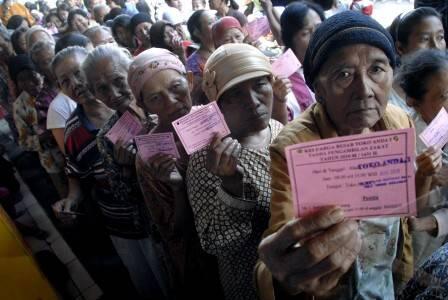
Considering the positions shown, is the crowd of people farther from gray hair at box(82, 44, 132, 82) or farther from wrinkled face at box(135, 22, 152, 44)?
wrinkled face at box(135, 22, 152, 44)

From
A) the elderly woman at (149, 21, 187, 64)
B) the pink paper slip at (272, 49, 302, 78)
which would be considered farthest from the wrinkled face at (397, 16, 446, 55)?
the elderly woman at (149, 21, 187, 64)

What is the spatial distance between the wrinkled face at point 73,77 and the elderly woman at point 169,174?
2.14 feet

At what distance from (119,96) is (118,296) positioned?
180 centimetres

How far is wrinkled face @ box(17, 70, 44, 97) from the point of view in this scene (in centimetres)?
378

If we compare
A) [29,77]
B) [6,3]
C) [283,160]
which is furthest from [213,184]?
[6,3]

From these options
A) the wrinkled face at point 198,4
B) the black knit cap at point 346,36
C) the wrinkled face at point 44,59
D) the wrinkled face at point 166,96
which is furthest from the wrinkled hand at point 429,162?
the wrinkled face at point 198,4

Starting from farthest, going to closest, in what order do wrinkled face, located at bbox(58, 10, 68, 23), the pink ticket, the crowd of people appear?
wrinkled face, located at bbox(58, 10, 68, 23)
the pink ticket
the crowd of people

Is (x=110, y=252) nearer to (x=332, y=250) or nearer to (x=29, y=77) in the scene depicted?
(x=29, y=77)

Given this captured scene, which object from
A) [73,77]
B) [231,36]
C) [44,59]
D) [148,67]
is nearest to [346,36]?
[148,67]

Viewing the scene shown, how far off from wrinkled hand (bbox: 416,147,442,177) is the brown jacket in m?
0.19

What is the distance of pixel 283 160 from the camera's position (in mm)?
1016

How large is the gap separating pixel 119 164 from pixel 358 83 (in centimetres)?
138

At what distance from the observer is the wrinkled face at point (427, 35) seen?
2.40m

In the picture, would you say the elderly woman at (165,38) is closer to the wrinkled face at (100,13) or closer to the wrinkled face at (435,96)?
Result: the wrinkled face at (435,96)
